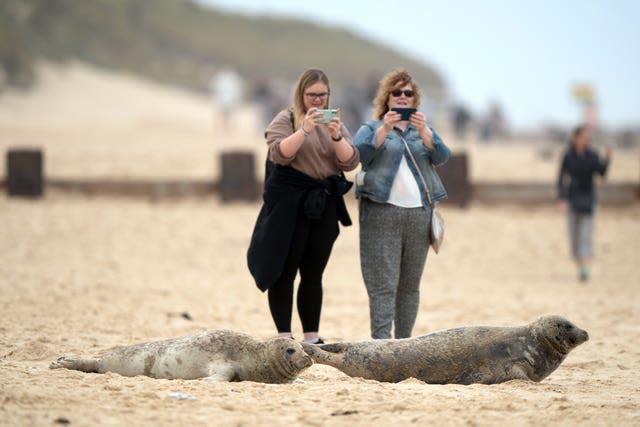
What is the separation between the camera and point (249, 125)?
1694 inches

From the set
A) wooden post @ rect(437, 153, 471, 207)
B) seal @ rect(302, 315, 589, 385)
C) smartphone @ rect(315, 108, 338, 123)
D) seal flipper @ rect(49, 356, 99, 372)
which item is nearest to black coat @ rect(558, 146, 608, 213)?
wooden post @ rect(437, 153, 471, 207)

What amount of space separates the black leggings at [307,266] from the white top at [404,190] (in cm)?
45

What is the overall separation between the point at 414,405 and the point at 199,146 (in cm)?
2165

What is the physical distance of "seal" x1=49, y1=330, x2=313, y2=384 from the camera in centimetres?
689

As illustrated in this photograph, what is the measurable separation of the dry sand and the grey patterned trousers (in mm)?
616

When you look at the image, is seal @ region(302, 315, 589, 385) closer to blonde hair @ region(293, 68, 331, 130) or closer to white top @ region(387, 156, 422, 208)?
white top @ region(387, 156, 422, 208)

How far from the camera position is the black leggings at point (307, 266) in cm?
769

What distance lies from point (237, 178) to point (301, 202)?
36.2 ft

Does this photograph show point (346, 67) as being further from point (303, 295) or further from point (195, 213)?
point (303, 295)

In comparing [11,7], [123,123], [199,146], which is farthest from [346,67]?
[199,146]

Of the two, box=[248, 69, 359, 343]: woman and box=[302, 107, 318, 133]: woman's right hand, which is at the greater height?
box=[302, 107, 318, 133]: woman's right hand

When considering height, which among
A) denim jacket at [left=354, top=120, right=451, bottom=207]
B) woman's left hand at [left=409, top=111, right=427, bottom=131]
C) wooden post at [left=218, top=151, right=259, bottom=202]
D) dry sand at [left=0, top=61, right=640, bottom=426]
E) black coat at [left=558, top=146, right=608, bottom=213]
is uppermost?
woman's left hand at [left=409, top=111, right=427, bottom=131]

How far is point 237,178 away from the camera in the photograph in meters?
18.6

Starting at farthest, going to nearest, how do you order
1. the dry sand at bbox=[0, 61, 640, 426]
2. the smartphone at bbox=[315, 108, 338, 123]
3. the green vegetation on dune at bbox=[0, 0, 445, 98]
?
the green vegetation on dune at bbox=[0, 0, 445, 98] → the smartphone at bbox=[315, 108, 338, 123] → the dry sand at bbox=[0, 61, 640, 426]
